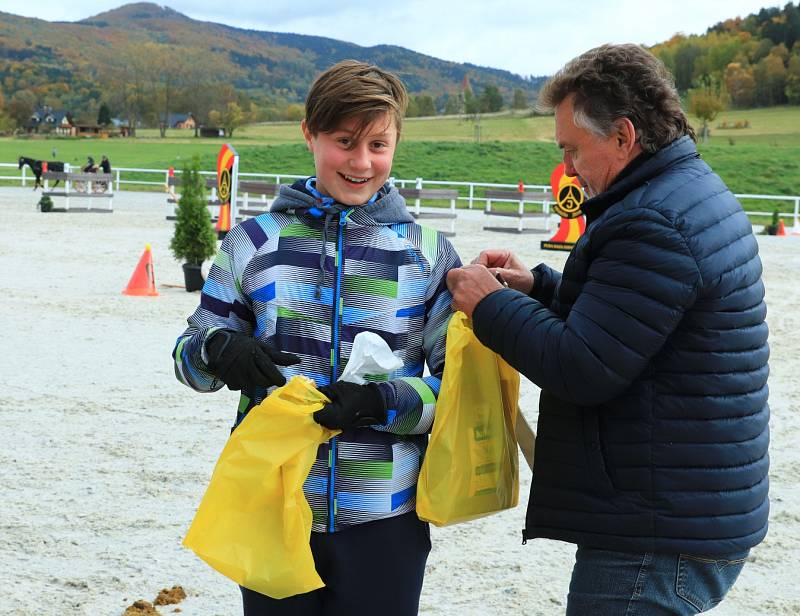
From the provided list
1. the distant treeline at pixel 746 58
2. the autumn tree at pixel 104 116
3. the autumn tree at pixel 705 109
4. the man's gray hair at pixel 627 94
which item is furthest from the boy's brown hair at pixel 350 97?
the autumn tree at pixel 104 116

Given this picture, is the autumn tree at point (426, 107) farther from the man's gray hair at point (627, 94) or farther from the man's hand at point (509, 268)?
the man's gray hair at point (627, 94)

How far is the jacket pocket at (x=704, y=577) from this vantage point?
2.00 m

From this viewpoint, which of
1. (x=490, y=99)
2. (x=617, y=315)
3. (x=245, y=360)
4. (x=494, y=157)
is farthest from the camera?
(x=490, y=99)

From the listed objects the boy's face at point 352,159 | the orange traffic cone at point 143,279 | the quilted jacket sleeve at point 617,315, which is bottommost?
the orange traffic cone at point 143,279

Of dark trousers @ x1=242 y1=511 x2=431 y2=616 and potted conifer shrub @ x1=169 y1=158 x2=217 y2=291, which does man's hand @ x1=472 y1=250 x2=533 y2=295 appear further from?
potted conifer shrub @ x1=169 y1=158 x2=217 y2=291

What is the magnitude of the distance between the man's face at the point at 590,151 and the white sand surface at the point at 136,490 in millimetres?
2054

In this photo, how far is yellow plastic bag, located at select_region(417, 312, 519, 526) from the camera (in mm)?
2264

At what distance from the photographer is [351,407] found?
6.83 ft

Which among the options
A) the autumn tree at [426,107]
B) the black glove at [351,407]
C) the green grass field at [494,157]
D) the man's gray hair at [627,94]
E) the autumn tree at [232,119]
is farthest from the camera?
the autumn tree at [426,107]

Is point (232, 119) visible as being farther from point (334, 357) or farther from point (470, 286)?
point (470, 286)

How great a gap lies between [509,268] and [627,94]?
65cm

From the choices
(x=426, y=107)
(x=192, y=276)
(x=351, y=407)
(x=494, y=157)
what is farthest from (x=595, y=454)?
(x=426, y=107)

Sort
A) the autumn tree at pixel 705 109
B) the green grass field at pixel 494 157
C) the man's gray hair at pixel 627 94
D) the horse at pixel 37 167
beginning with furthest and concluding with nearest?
1. the autumn tree at pixel 705 109
2. the green grass field at pixel 494 157
3. the horse at pixel 37 167
4. the man's gray hair at pixel 627 94

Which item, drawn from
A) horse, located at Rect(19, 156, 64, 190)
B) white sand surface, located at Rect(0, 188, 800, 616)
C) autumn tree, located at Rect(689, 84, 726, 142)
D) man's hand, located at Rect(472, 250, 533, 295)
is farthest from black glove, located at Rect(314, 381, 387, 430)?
autumn tree, located at Rect(689, 84, 726, 142)
